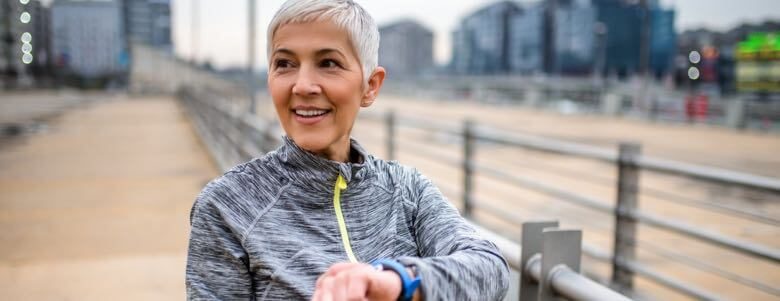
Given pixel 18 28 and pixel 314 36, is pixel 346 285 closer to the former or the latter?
pixel 314 36

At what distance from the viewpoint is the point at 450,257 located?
1.28m

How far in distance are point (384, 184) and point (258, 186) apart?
258 millimetres

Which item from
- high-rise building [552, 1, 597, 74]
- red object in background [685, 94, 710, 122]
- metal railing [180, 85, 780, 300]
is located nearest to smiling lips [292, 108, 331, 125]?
metal railing [180, 85, 780, 300]

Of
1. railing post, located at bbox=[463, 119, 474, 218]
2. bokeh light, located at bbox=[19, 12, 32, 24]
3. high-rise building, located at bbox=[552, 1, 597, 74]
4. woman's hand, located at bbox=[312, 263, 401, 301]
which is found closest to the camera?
woman's hand, located at bbox=[312, 263, 401, 301]

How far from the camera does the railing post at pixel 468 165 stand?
23.6 feet

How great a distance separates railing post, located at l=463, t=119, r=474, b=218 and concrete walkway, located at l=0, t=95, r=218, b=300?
2636mm

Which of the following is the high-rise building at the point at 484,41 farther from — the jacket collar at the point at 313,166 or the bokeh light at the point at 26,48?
the jacket collar at the point at 313,166

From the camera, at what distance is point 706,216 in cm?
783

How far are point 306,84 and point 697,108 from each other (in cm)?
2572

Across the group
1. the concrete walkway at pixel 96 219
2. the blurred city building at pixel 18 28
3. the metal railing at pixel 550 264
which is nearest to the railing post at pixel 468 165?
the concrete walkway at pixel 96 219

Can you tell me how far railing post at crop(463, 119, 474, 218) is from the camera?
7.18 metres

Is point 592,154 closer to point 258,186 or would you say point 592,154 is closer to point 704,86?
point 258,186

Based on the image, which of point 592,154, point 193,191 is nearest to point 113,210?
point 193,191

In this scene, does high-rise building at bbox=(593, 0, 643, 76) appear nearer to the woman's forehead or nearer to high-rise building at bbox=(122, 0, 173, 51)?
high-rise building at bbox=(122, 0, 173, 51)
